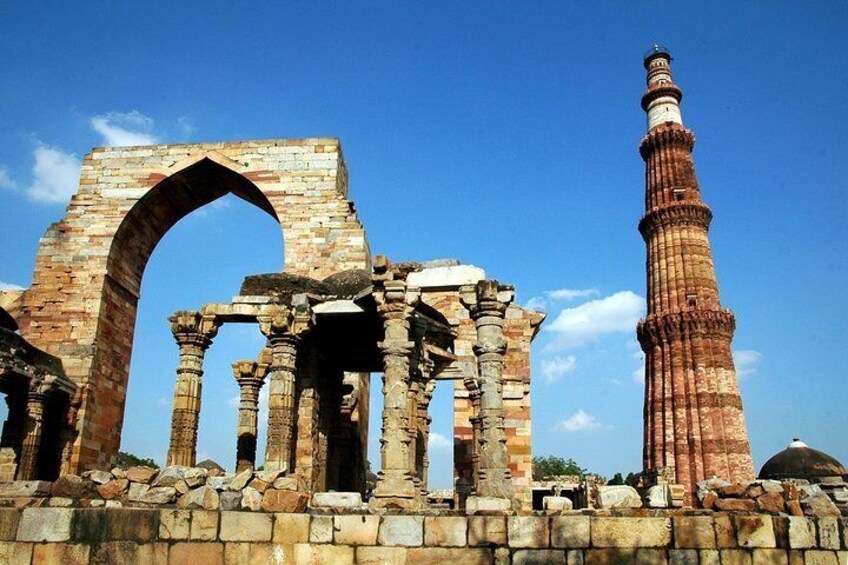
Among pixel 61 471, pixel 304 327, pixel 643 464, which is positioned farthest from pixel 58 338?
pixel 643 464

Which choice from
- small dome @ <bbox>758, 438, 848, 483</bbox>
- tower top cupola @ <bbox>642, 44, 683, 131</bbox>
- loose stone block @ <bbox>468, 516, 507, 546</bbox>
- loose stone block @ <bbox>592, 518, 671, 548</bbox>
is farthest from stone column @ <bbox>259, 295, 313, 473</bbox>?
tower top cupola @ <bbox>642, 44, 683, 131</bbox>

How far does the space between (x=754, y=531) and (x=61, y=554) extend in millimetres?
6948

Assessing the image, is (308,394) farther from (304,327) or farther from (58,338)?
(58,338)

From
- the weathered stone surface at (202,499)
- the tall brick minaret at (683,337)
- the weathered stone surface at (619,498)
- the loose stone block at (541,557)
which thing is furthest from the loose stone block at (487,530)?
the tall brick minaret at (683,337)

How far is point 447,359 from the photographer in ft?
49.7

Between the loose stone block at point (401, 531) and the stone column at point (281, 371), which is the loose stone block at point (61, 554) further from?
the stone column at point (281, 371)

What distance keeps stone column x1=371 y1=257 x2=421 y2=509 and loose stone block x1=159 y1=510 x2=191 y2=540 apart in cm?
231

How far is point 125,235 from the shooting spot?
17.7 metres

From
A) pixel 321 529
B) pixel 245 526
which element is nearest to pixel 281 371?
pixel 245 526

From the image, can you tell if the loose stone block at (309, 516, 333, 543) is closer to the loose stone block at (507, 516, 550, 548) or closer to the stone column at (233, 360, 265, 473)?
the loose stone block at (507, 516, 550, 548)

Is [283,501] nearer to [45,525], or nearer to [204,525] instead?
[204,525]

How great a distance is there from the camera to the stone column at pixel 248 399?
15.6 m

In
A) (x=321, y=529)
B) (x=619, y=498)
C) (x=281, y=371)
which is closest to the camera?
(x=321, y=529)

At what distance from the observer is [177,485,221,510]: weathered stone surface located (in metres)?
6.81
